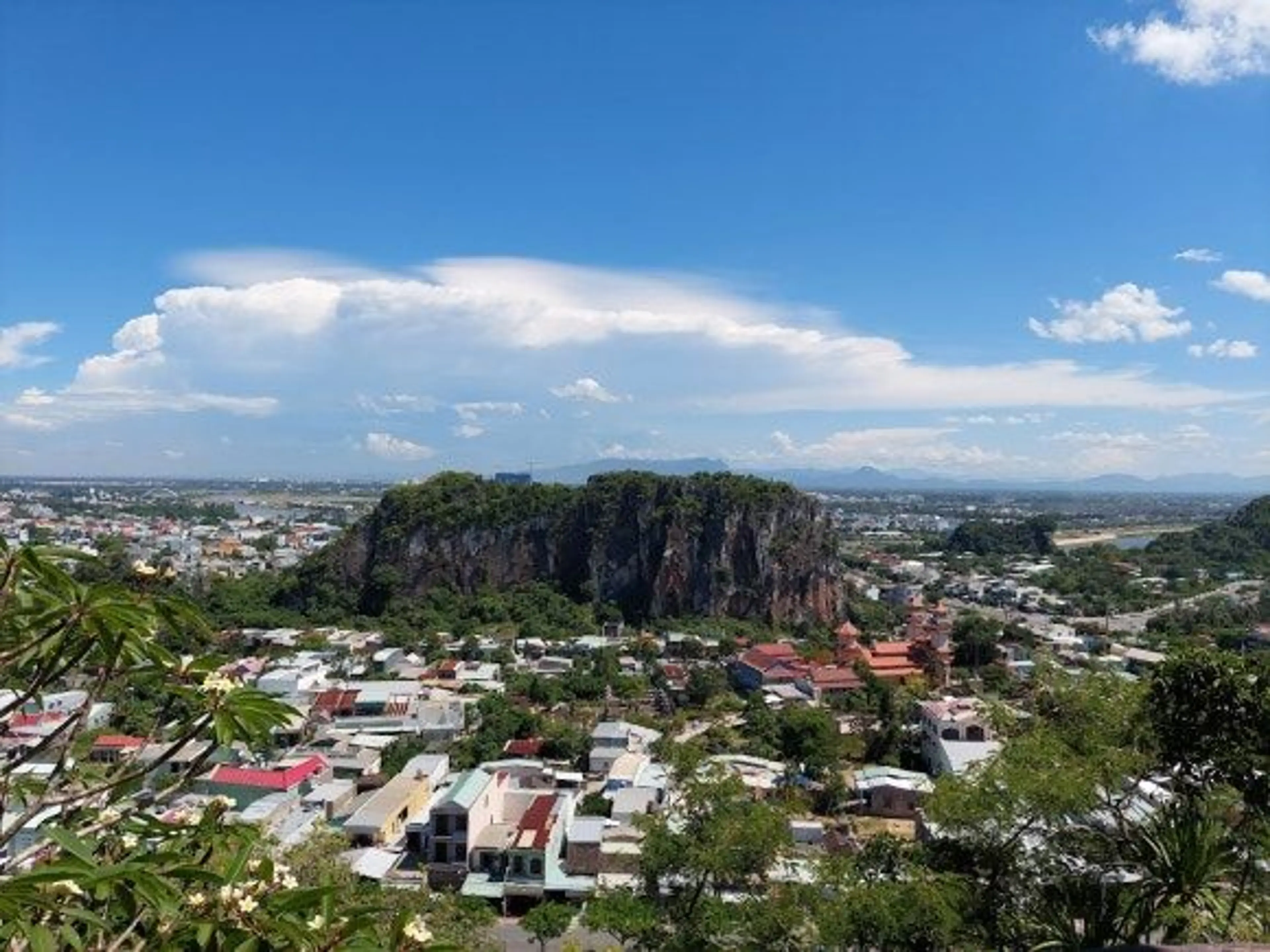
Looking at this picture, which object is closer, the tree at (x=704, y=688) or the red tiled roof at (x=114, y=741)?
the red tiled roof at (x=114, y=741)

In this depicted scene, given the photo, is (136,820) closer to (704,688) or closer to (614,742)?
(614,742)

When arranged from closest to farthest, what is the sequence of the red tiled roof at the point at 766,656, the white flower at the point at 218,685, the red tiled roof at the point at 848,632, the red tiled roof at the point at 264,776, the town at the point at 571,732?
the white flower at the point at 218,685
the town at the point at 571,732
the red tiled roof at the point at 264,776
the red tiled roof at the point at 766,656
the red tiled roof at the point at 848,632

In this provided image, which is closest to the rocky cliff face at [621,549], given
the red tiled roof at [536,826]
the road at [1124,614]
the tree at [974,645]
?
the road at [1124,614]

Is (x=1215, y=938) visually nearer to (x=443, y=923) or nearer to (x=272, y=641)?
(x=443, y=923)

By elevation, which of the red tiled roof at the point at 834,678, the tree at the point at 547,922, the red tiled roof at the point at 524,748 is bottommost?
the red tiled roof at the point at 524,748

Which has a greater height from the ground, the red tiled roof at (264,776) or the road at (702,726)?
the red tiled roof at (264,776)

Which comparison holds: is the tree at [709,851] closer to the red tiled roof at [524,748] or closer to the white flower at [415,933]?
the white flower at [415,933]

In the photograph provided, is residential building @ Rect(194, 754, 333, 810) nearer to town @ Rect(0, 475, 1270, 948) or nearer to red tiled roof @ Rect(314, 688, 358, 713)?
town @ Rect(0, 475, 1270, 948)

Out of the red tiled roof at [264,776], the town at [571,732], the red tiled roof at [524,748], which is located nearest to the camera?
the town at [571,732]

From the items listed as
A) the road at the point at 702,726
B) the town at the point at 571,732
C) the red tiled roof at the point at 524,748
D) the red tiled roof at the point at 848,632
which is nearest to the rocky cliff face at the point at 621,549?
the town at the point at 571,732
